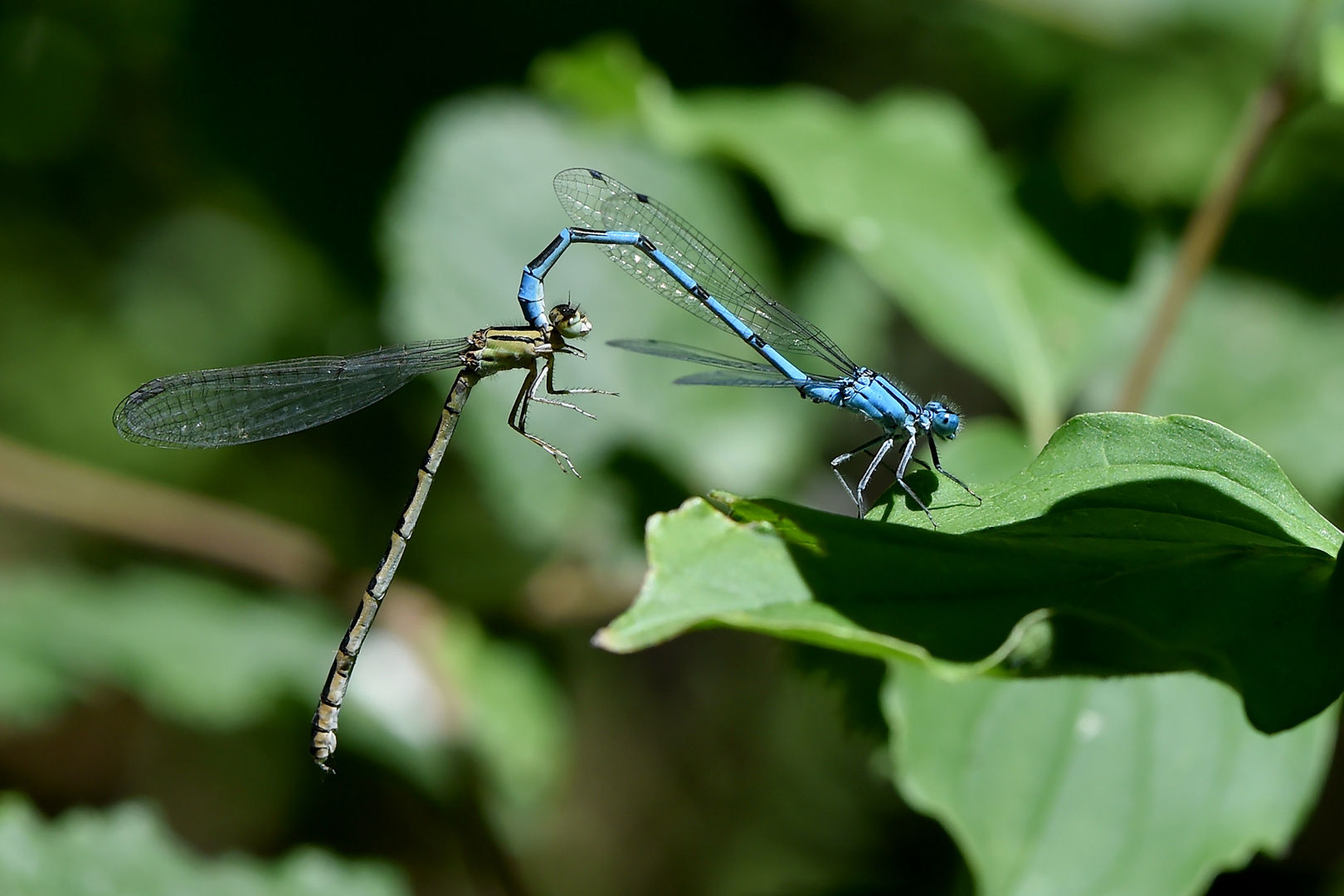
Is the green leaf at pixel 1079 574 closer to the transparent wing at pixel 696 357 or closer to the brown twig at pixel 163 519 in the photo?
the transparent wing at pixel 696 357

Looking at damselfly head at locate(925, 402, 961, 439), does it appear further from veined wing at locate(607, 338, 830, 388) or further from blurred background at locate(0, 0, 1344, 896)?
veined wing at locate(607, 338, 830, 388)

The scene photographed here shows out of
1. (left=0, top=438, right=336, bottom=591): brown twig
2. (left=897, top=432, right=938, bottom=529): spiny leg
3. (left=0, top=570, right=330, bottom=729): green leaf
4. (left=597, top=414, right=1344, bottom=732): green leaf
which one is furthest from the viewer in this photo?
(left=0, top=570, right=330, bottom=729): green leaf

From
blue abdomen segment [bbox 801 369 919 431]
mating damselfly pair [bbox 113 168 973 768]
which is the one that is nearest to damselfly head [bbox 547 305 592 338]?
mating damselfly pair [bbox 113 168 973 768]

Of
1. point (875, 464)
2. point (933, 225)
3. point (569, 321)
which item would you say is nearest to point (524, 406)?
point (569, 321)

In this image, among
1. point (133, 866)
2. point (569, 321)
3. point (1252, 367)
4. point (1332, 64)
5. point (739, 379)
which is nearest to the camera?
point (1332, 64)

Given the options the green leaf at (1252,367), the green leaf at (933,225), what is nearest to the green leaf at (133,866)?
the green leaf at (933,225)

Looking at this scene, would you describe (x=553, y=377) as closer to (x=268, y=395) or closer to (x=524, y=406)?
(x=524, y=406)

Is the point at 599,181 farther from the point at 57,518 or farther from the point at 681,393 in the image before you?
the point at 57,518
